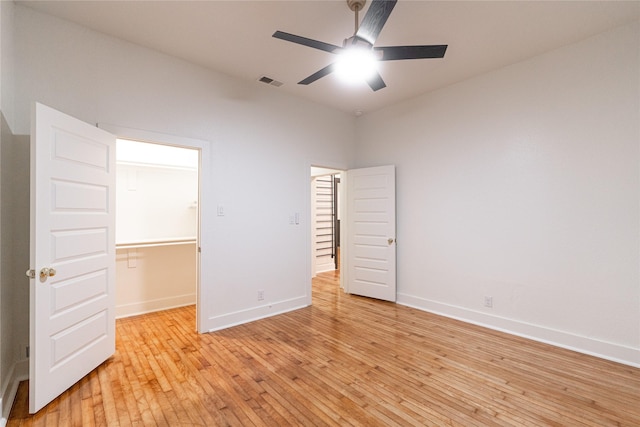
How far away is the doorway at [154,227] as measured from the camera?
159 inches

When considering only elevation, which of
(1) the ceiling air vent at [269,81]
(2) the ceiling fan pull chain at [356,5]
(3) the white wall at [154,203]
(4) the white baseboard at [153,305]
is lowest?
(4) the white baseboard at [153,305]

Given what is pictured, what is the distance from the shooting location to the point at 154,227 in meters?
4.43

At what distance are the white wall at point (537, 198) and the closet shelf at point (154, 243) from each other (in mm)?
3299

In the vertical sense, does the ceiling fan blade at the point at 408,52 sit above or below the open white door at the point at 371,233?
above

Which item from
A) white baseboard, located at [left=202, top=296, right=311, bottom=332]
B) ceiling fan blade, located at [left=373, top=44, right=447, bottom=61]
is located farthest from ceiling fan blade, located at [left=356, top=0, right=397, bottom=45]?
white baseboard, located at [left=202, top=296, right=311, bottom=332]

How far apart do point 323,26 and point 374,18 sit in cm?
94

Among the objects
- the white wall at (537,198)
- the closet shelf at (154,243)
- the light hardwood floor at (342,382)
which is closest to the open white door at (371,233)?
the white wall at (537,198)

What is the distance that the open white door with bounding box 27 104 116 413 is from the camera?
6.63ft

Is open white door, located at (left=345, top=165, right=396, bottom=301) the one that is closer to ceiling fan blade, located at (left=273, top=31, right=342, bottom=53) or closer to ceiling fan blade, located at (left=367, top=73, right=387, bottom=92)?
ceiling fan blade, located at (left=367, top=73, right=387, bottom=92)

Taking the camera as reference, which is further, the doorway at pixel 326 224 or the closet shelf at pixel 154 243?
the doorway at pixel 326 224

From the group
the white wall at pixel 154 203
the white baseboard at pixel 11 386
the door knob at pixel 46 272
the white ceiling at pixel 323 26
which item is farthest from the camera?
the white wall at pixel 154 203

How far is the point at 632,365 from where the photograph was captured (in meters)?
2.64

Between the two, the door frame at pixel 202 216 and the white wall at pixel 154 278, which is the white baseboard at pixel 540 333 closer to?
the door frame at pixel 202 216

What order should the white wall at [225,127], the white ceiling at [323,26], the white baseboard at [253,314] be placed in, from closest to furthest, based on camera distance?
1. the white ceiling at [323,26]
2. the white wall at [225,127]
3. the white baseboard at [253,314]
